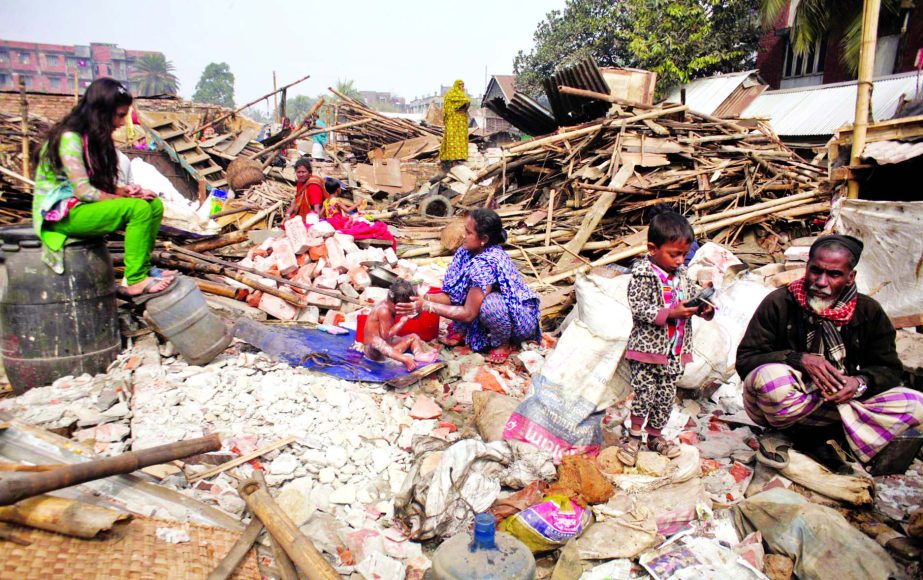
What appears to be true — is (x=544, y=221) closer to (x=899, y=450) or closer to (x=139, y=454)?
(x=899, y=450)

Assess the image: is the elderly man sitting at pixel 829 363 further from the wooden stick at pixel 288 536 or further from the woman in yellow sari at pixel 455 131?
the woman in yellow sari at pixel 455 131

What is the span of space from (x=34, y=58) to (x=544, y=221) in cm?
8783

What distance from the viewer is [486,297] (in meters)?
4.64

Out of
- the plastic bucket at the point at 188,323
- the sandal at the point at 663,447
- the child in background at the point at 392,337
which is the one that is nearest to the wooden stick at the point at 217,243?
Answer: the plastic bucket at the point at 188,323

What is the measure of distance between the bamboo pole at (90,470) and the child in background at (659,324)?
2.27m

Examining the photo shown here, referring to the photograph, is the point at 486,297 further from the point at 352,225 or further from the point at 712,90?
the point at 712,90

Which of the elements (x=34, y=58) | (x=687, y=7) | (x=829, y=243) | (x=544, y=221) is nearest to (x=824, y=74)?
(x=687, y=7)

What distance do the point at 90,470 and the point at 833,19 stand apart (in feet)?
60.8

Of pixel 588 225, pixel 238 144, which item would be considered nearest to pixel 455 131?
pixel 238 144

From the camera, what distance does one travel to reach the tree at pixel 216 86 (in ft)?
289

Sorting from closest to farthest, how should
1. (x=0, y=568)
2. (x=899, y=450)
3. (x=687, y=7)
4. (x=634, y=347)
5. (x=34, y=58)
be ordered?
1. (x=0, y=568)
2. (x=899, y=450)
3. (x=634, y=347)
4. (x=687, y=7)
5. (x=34, y=58)

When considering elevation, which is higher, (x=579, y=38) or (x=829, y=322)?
(x=579, y=38)

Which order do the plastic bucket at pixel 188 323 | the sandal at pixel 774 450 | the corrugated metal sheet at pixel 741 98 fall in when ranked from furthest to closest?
the corrugated metal sheet at pixel 741 98, the plastic bucket at pixel 188 323, the sandal at pixel 774 450

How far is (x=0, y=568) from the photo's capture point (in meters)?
1.80
